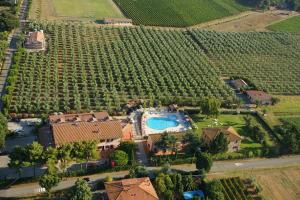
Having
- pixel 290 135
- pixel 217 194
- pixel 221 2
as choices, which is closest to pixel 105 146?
pixel 217 194

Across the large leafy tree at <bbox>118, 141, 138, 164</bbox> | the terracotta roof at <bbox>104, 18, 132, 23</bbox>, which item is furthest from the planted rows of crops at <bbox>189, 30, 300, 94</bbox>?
the large leafy tree at <bbox>118, 141, 138, 164</bbox>

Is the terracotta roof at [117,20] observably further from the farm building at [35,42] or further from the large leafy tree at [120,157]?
the large leafy tree at [120,157]

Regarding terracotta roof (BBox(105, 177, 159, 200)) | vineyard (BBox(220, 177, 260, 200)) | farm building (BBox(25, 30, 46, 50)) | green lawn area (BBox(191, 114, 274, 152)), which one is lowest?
vineyard (BBox(220, 177, 260, 200))

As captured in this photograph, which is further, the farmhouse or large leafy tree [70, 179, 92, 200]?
the farmhouse

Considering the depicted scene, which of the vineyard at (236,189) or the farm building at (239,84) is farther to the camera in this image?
the farm building at (239,84)

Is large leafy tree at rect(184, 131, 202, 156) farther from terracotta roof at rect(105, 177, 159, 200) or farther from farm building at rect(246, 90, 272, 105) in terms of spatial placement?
farm building at rect(246, 90, 272, 105)

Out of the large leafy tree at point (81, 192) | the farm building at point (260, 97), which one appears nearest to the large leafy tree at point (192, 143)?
the large leafy tree at point (81, 192)
